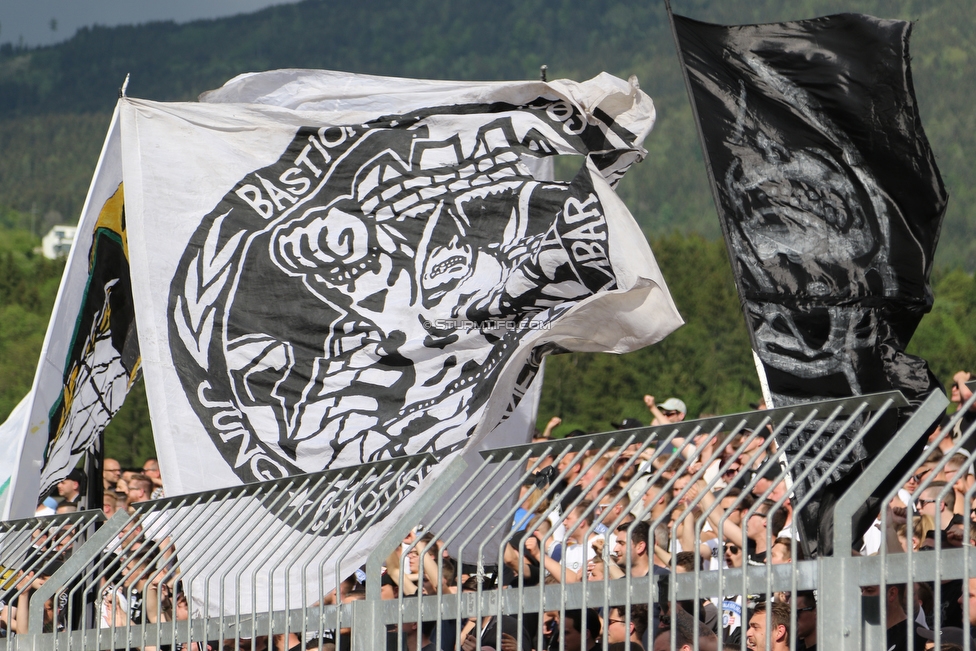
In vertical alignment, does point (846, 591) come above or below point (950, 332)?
above

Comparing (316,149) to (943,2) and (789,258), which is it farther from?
(943,2)

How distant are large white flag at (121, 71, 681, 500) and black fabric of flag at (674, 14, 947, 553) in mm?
713

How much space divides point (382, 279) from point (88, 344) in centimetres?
192

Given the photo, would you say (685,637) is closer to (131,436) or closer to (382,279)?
(382,279)

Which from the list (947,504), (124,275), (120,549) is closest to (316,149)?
(124,275)

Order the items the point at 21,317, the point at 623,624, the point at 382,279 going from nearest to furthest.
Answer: the point at 623,624 → the point at 382,279 → the point at 21,317

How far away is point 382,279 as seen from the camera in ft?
26.3

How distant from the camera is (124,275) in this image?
8.79m

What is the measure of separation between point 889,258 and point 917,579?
8.80ft

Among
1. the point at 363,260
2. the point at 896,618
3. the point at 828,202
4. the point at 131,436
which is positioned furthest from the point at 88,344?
the point at 131,436

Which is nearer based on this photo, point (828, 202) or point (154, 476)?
point (828, 202)

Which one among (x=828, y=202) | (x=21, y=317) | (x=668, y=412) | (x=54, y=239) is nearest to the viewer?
(x=828, y=202)

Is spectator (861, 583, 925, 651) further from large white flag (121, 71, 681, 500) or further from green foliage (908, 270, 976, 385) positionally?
green foliage (908, 270, 976, 385)

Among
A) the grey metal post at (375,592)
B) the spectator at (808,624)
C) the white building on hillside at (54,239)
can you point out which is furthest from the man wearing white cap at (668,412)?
the white building on hillside at (54,239)
